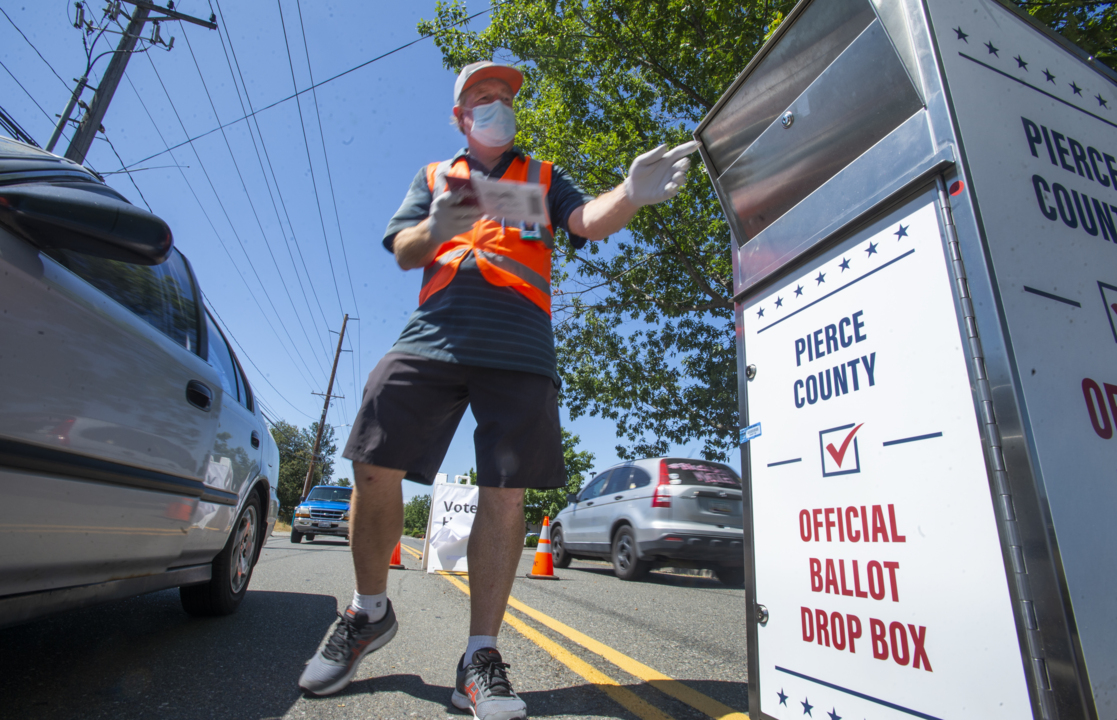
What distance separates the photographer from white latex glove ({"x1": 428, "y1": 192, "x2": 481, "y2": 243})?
1615 mm

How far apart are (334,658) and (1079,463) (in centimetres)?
189

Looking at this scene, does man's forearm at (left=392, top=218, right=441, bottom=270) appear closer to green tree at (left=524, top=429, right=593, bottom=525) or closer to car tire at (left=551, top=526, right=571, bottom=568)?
car tire at (left=551, top=526, right=571, bottom=568)

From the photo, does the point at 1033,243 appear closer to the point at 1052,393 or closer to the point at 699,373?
the point at 1052,393

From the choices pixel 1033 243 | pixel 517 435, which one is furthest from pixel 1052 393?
pixel 517 435

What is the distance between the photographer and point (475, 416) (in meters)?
1.83

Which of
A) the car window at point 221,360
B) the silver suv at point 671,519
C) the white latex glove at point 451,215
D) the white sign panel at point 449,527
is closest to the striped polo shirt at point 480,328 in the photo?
the white latex glove at point 451,215

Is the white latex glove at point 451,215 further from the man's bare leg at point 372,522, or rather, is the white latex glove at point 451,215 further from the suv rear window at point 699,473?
the suv rear window at point 699,473

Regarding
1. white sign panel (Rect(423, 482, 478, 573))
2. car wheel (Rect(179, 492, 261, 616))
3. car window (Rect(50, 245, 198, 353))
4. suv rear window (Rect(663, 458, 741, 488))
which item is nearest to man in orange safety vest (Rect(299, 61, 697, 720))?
car window (Rect(50, 245, 198, 353))

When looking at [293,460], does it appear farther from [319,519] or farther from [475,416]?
[475,416]

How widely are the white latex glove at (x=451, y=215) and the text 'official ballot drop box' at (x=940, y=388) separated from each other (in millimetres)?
862

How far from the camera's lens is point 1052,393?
40.0 inches

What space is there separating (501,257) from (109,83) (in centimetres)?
1050

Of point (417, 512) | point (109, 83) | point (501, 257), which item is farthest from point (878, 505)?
point (417, 512)

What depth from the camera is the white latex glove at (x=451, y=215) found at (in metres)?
1.62
